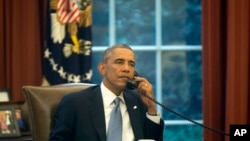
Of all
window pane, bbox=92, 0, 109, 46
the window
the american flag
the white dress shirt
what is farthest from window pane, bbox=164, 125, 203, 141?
the white dress shirt

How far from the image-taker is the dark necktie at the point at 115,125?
2211 millimetres

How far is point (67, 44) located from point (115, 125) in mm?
1049

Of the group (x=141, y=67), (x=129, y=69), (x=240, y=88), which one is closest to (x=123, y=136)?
(x=129, y=69)

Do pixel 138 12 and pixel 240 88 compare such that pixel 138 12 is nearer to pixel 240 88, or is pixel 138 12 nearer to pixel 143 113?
pixel 240 88

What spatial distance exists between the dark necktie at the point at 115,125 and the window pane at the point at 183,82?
1.29 m

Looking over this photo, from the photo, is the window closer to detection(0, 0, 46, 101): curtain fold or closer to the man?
detection(0, 0, 46, 101): curtain fold

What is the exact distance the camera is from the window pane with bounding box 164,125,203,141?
3582mm

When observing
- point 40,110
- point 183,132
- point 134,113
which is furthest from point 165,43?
point 40,110

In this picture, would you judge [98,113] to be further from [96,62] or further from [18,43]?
[96,62]

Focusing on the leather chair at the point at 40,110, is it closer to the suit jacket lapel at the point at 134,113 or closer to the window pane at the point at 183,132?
the suit jacket lapel at the point at 134,113

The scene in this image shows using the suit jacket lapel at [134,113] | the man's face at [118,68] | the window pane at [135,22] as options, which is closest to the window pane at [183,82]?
the window pane at [135,22]

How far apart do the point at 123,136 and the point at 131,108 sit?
16 centimetres

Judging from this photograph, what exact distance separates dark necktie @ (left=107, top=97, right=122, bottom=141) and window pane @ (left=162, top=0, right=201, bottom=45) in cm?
135

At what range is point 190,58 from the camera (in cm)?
355
